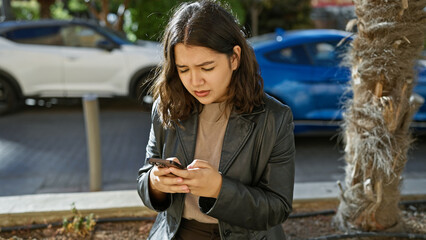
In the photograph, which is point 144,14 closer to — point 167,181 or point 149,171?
point 149,171

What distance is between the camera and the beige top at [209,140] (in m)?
1.96

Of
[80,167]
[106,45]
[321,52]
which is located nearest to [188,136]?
[80,167]

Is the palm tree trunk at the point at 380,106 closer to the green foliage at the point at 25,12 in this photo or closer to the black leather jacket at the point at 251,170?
the black leather jacket at the point at 251,170

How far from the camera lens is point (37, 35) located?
28.4 feet

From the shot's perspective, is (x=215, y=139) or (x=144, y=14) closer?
(x=215, y=139)

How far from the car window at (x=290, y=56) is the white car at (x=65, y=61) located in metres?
2.93

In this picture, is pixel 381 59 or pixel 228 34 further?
pixel 381 59

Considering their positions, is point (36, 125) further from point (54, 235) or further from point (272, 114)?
point (272, 114)

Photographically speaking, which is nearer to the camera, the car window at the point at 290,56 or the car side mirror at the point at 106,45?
the car window at the point at 290,56

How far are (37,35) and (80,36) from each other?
2.66 ft

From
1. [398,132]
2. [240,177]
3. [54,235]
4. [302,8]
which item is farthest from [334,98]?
[302,8]

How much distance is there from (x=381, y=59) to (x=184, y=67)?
1604 millimetres

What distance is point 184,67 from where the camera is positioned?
1826mm

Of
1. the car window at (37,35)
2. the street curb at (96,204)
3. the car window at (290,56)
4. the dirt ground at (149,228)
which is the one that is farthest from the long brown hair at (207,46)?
the car window at (37,35)
